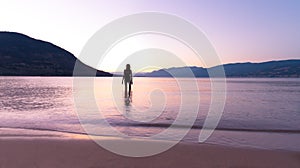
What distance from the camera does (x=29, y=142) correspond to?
8820 mm

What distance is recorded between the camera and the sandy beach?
23.0ft

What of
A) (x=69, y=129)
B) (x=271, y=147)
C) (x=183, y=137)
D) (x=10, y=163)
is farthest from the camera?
(x=69, y=129)

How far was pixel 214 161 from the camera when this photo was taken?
743cm

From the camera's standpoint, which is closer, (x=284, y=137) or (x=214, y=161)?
(x=214, y=161)

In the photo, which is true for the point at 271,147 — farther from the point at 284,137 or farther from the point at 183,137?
the point at 183,137

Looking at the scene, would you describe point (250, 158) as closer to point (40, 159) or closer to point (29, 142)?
point (40, 159)

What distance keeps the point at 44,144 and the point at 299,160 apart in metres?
7.46

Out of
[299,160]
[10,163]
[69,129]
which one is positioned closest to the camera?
[10,163]

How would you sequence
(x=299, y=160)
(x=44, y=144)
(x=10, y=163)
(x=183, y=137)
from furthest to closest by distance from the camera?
1. (x=183, y=137)
2. (x=44, y=144)
3. (x=299, y=160)
4. (x=10, y=163)

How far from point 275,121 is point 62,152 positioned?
41.0ft

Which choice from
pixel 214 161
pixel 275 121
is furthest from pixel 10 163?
pixel 275 121

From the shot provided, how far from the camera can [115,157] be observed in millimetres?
7512

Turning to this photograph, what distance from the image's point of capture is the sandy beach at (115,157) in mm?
7017

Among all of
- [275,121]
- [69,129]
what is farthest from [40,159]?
[275,121]
